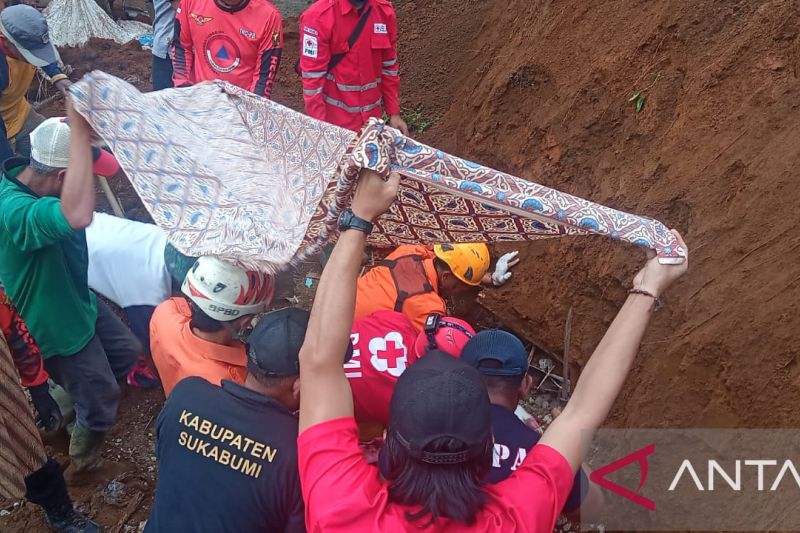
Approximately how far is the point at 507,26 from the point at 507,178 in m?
4.52

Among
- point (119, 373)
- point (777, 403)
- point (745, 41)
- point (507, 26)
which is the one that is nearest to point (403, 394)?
point (777, 403)

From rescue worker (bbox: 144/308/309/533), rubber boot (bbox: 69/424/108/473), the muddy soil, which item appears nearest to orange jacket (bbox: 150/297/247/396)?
rescue worker (bbox: 144/308/309/533)

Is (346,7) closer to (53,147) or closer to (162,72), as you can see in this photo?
(162,72)

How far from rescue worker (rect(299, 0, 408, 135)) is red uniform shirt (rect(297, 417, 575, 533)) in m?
3.37

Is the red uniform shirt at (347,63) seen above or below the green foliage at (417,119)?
above

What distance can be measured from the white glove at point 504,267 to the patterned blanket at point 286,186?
2021 mm

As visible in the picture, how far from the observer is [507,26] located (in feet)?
19.8

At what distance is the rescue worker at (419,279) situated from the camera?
3.12 m

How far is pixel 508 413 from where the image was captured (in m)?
2.23

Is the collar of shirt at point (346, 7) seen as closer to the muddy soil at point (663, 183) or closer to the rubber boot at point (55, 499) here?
the muddy soil at point (663, 183)

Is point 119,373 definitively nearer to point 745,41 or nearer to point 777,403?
point 777,403

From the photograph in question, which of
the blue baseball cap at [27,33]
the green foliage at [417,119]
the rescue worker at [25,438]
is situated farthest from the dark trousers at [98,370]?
the green foliage at [417,119]

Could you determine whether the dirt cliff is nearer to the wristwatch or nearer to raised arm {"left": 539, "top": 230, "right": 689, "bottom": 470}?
raised arm {"left": 539, "top": 230, "right": 689, "bottom": 470}

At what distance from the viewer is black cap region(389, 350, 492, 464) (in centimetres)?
149
